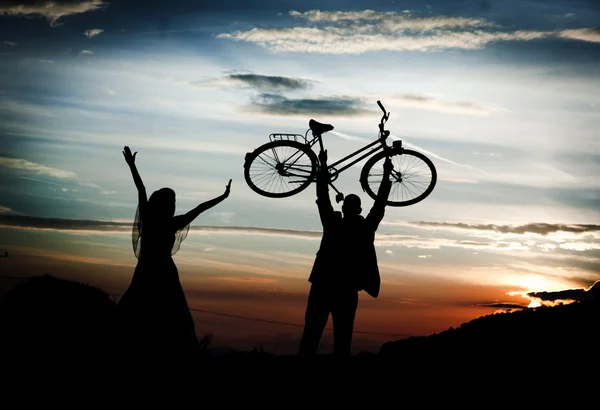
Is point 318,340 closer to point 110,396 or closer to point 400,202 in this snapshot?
point 110,396

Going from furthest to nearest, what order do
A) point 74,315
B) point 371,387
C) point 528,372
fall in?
1. point 74,315
2. point 528,372
3. point 371,387

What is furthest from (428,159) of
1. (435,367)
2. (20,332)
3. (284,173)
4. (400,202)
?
(20,332)

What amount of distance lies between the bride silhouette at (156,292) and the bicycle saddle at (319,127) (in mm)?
4155

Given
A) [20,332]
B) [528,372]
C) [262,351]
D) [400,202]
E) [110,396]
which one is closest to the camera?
[110,396]

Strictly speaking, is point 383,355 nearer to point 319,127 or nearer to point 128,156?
point 319,127

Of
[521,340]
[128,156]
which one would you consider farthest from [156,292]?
[521,340]

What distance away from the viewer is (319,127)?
12.7 meters

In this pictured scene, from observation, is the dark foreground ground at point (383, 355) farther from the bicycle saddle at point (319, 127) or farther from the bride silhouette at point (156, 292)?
the bicycle saddle at point (319, 127)

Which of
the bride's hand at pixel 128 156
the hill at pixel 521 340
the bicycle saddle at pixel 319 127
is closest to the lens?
the bride's hand at pixel 128 156

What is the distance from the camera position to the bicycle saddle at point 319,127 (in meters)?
12.7

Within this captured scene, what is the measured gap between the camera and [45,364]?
34.0ft

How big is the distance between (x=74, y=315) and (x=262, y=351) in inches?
263

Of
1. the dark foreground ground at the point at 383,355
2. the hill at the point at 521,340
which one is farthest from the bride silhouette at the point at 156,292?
the hill at the point at 521,340

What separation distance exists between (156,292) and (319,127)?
530cm
